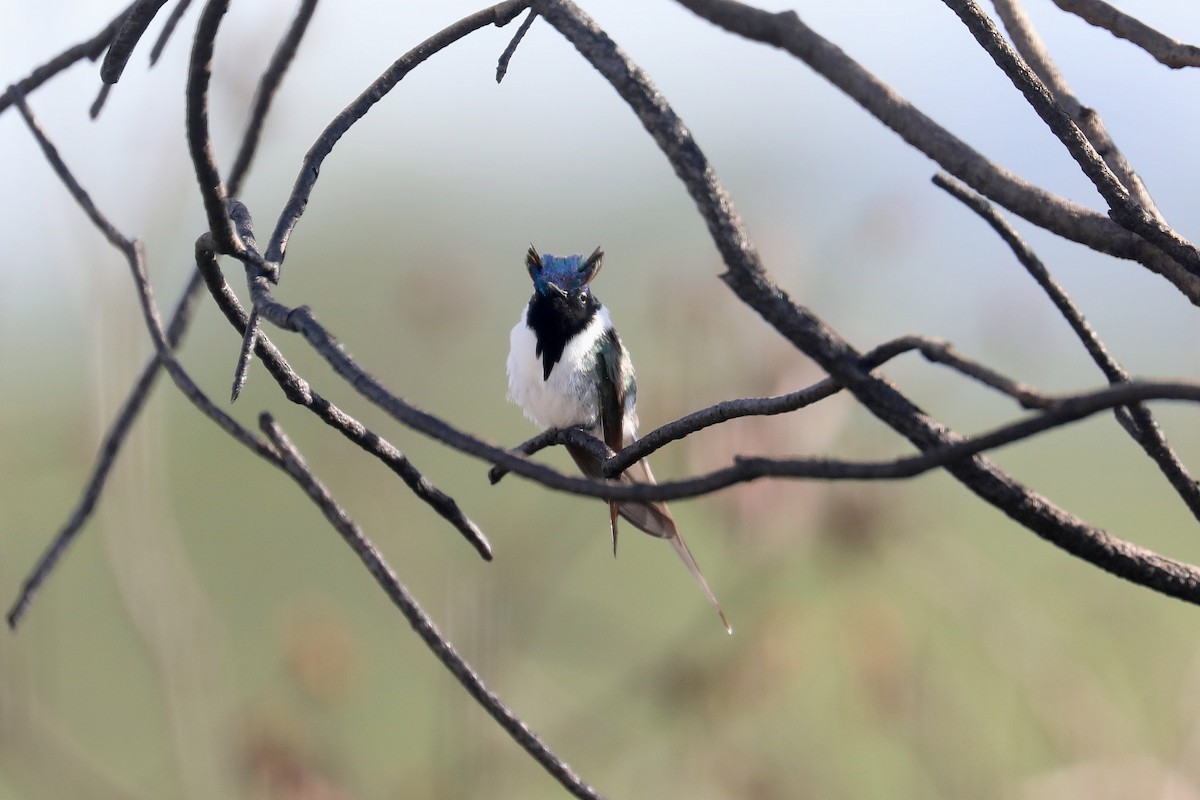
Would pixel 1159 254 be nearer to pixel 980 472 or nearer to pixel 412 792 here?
pixel 980 472

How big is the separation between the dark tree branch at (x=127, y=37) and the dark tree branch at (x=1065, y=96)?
740 millimetres

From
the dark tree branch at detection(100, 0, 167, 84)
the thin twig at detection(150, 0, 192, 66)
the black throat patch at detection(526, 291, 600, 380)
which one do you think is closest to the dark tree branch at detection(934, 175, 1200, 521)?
the dark tree branch at detection(100, 0, 167, 84)

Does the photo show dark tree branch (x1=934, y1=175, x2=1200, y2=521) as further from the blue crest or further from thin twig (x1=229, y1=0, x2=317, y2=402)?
the blue crest

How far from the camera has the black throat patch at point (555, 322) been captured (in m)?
2.72

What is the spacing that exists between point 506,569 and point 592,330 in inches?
25.4

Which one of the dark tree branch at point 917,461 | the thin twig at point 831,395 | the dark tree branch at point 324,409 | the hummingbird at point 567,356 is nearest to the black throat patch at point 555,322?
the hummingbird at point 567,356

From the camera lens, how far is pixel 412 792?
10.1 ft

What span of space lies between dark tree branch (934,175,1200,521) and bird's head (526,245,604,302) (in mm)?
1789

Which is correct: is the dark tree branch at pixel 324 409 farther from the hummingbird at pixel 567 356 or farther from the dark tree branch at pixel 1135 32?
the hummingbird at pixel 567 356

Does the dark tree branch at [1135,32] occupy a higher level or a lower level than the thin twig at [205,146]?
higher

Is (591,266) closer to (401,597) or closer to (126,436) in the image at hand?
(126,436)

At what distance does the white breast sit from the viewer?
2719 millimetres

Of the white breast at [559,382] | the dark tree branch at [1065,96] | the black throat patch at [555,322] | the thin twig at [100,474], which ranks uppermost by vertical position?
the dark tree branch at [1065,96]

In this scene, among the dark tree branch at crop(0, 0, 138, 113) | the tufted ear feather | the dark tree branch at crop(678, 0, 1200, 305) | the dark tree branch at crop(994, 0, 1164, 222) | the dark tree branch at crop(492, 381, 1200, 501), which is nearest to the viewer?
the dark tree branch at crop(492, 381, 1200, 501)
